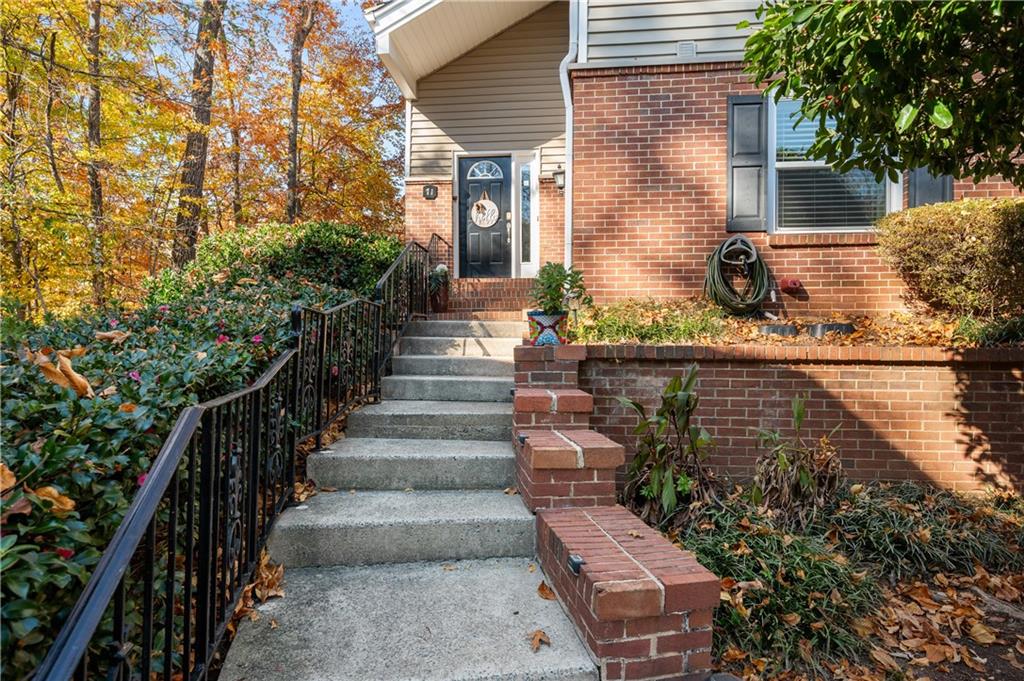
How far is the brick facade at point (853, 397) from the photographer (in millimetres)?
3662

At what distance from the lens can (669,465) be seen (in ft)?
10.3

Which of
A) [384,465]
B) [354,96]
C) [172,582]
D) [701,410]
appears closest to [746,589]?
[701,410]

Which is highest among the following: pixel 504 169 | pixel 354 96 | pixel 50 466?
pixel 354 96

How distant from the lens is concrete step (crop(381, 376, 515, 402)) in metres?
4.01

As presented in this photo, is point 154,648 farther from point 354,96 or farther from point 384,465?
point 354,96

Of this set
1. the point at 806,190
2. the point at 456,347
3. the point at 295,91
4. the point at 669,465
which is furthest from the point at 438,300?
the point at 295,91

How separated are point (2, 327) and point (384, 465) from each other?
234 centimetres

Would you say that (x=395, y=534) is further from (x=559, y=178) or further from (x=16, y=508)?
(x=559, y=178)

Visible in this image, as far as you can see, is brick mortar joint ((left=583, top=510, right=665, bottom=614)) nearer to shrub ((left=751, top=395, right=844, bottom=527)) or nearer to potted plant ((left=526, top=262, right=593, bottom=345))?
shrub ((left=751, top=395, right=844, bottom=527))

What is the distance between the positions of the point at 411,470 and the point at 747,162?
14.0ft

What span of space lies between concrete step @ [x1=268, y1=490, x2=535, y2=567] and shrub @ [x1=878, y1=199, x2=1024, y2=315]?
3.83 meters

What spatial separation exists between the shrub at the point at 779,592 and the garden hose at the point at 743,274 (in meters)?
2.52

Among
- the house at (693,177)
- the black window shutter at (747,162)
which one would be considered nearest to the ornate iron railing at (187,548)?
the house at (693,177)

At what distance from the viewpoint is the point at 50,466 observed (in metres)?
1.27
